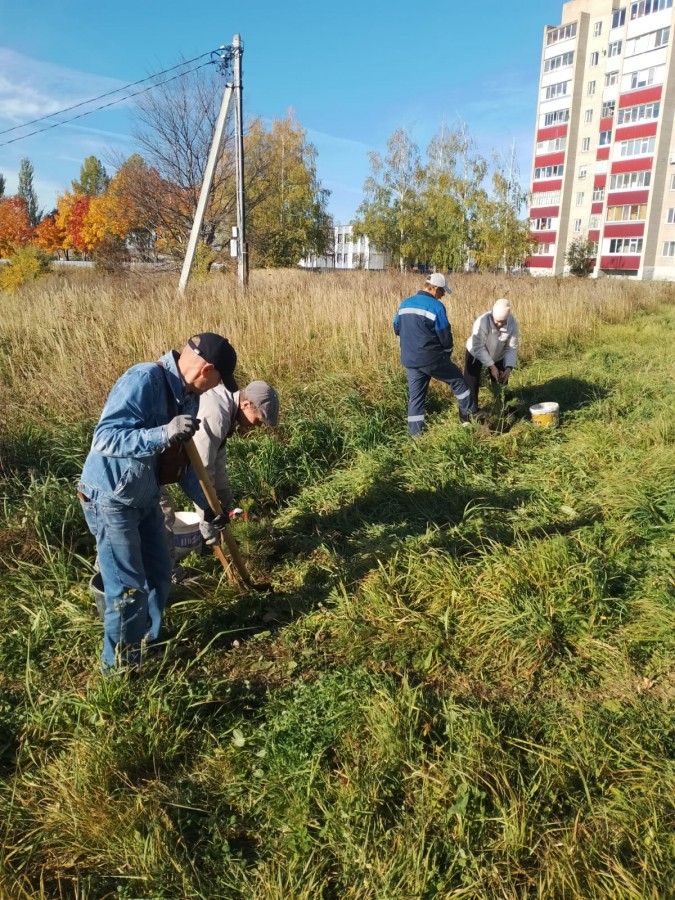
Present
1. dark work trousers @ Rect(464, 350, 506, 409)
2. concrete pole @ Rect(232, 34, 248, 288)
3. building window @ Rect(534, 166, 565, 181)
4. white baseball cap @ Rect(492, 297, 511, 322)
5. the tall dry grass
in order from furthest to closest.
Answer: building window @ Rect(534, 166, 565, 181) < concrete pole @ Rect(232, 34, 248, 288) < dark work trousers @ Rect(464, 350, 506, 409) < white baseball cap @ Rect(492, 297, 511, 322) < the tall dry grass

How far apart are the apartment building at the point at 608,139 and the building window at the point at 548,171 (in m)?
0.09

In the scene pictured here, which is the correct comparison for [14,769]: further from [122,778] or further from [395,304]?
[395,304]

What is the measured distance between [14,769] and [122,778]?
504mm

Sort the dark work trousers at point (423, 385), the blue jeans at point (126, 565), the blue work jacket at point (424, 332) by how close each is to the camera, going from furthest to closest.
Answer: the dark work trousers at point (423, 385)
the blue work jacket at point (424, 332)
the blue jeans at point (126, 565)

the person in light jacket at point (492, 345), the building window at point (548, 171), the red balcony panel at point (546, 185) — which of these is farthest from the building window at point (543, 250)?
the person in light jacket at point (492, 345)

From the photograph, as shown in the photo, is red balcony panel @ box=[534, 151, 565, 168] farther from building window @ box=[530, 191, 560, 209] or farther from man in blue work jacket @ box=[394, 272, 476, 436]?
man in blue work jacket @ box=[394, 272, 476, 436]

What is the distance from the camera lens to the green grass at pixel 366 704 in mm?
1984

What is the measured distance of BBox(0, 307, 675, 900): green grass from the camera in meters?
1.98

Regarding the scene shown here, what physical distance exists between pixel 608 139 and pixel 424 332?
2126 inches

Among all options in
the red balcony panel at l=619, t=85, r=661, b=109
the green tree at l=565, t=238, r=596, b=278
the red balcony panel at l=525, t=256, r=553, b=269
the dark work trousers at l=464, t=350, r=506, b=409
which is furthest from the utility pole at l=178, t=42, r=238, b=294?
the red balcony panel at l=525, t=256, r=553, b=269

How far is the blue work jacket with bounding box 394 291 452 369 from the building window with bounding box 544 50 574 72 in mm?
57643

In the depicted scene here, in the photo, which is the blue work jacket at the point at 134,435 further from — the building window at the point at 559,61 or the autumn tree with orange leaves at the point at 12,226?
the building window at the point at 559,61

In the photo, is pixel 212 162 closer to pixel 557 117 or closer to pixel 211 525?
pixel 211 525

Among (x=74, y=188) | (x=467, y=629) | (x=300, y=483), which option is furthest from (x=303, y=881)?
(x=74, y=188)
